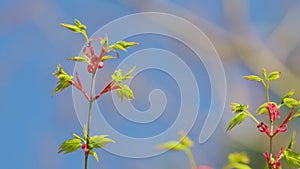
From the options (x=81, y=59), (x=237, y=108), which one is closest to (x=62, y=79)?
(x=81, y=59)

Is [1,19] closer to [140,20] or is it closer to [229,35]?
[140,20]

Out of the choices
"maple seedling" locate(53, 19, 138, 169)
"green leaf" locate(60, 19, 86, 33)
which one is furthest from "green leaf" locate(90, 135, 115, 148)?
"green leaf" locate(60, 19, 86, 33)

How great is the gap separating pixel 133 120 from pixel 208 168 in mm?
251

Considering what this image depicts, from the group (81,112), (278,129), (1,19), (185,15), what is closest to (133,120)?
(81,112)

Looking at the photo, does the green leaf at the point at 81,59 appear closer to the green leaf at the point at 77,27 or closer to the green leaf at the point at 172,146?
the green leaf at the point at 77,27

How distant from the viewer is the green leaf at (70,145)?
0.56m

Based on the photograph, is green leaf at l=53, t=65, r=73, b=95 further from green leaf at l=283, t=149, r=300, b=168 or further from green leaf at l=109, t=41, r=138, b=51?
green leaf at l=283, t=149, r=300, b=168

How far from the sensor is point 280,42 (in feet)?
14.3

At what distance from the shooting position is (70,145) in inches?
22.4

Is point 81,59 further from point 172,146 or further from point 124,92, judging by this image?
point 172,146

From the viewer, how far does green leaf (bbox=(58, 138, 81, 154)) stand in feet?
1.85

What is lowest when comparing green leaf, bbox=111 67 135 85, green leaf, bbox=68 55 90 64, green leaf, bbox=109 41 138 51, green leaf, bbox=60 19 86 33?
green leaf, bbox=111 67 135 85

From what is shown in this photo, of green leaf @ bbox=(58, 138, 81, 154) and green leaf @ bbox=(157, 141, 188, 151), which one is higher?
green leaf @ bbox=(58, 138, 81, 154)

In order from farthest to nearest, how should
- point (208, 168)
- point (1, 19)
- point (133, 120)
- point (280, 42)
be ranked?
point (280, 42) < point (1, 19) < point (133, 120) < point (208, 168)
